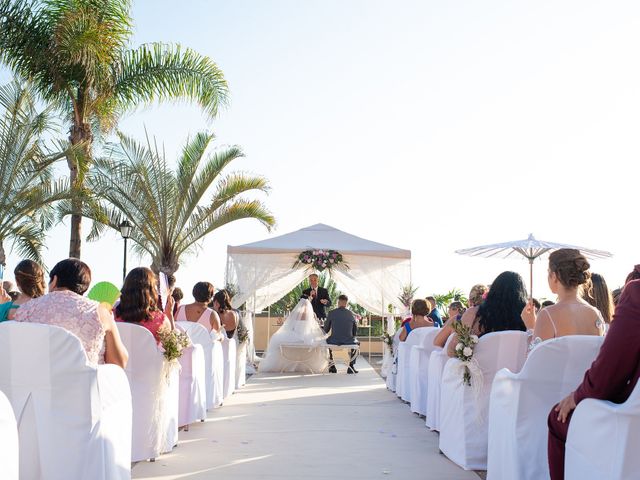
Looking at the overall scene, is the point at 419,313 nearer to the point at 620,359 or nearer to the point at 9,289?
the point at 9,289

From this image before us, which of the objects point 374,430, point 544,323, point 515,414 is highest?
point 544,323

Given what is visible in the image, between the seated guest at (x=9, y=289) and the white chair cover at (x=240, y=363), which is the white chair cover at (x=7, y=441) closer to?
the seated guest at (x=9, y=289)

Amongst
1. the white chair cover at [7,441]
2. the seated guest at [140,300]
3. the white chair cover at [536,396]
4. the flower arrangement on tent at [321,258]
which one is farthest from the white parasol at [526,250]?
the white chair cover at [7,441]

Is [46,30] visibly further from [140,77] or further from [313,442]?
[313,442]

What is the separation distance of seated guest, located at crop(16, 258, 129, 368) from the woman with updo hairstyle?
8.56ft

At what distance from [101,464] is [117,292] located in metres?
2.25

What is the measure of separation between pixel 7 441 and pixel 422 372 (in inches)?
262

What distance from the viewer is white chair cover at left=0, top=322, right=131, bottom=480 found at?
4.02 meters

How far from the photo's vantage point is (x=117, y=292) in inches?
247

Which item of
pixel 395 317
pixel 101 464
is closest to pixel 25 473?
pixel 101 464

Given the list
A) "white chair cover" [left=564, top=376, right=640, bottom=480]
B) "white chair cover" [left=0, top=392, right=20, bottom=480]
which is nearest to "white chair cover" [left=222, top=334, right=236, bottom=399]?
"white chair cover" [left=0, top=392, right=20, bottom=480]

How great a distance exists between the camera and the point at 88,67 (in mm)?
14656

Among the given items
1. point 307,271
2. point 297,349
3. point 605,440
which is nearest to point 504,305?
point 605,440

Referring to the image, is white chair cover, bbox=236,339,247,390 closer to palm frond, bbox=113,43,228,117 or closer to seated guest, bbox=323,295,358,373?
seated guest, bbox=323,295,358,373
